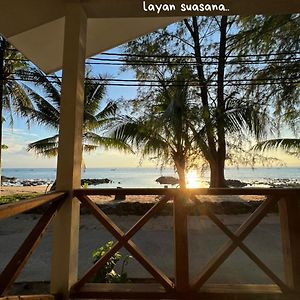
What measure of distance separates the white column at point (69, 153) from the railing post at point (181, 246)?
2.49 feet

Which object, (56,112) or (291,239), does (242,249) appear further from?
(56,112)

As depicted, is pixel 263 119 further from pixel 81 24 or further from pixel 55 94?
pixel 55 94

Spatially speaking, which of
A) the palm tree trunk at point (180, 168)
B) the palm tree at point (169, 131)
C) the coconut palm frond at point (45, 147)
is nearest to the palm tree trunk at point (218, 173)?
the palm tree at point (169, 131)

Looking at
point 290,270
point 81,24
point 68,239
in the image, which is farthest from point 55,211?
point 290,270

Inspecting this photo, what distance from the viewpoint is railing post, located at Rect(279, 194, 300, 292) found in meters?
1.88

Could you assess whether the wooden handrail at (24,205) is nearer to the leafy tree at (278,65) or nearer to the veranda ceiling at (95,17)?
the veranda ceiling at (95,17)

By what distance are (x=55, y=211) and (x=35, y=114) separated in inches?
297

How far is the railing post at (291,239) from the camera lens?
1.88 m

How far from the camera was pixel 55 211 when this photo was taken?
1.79 m

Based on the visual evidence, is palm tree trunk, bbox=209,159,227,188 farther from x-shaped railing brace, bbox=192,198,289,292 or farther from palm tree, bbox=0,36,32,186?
palm tree, bbox=0,36,32,186

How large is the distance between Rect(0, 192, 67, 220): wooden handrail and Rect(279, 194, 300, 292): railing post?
162cm

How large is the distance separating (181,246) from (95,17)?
6.44ft

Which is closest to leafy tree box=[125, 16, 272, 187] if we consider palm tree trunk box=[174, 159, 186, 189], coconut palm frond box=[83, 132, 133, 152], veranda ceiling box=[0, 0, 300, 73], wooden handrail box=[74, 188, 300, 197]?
palm tree trunk box=[174, 159, 186, 189]

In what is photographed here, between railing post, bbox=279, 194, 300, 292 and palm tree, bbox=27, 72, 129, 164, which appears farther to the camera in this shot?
palm tree, bbox=27, 72, 129, 164
